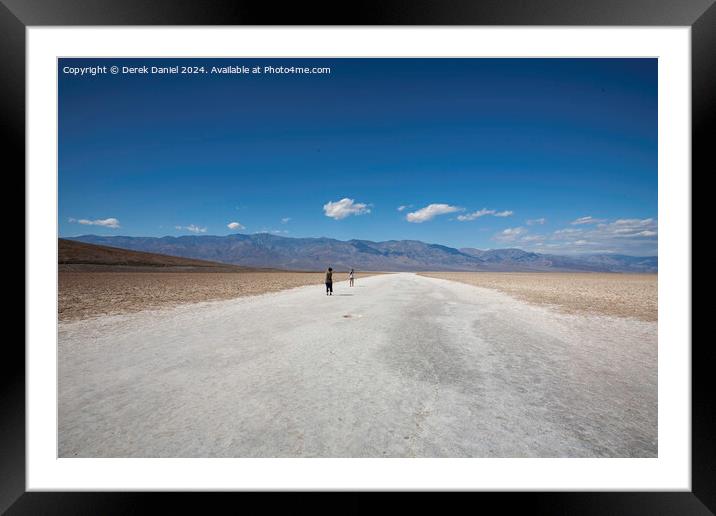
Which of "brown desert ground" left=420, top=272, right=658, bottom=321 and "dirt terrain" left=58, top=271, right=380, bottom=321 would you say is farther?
"brown desert ground" left=420, top=272, right=658, bottom=321

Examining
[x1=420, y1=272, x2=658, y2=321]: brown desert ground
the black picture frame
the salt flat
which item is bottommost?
[x1=420, y1=272, x2=658, y2=321]: brown desert ground

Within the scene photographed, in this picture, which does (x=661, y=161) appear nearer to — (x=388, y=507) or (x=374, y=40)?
(x=374, y=40)

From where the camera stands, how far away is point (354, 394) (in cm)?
356

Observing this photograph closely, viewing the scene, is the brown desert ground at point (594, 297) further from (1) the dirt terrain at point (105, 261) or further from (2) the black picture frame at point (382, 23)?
(1) the dirt terrain at point (105, 261)

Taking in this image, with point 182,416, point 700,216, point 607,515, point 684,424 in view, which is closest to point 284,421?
point 182,416

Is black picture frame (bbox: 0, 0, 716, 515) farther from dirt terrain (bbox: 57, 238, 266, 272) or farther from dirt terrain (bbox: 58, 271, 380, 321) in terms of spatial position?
dirt terrain (bbox: 57, 238, 266, 272)

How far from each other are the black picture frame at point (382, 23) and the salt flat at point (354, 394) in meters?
0.41

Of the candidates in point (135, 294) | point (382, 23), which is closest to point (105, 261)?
point (135, 294)

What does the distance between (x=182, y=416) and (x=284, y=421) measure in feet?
3.67

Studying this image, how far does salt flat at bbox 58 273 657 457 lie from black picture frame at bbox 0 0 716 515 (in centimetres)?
41

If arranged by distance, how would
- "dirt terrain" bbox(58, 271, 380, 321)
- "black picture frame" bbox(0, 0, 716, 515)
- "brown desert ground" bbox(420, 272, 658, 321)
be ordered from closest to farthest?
"black picture frame" bbox(0, 0, 716, 515) < "dirt terrain" bbox(58, 271, 380, 321) < "brown desert ground" bbox(420, 272, 658, 321)

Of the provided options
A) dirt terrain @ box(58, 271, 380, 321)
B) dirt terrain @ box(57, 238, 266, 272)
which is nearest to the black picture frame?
dirt terrain @ box(58, 271, 380, 321)

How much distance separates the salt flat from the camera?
8.57 feet

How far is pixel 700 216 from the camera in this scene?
2414 mm
